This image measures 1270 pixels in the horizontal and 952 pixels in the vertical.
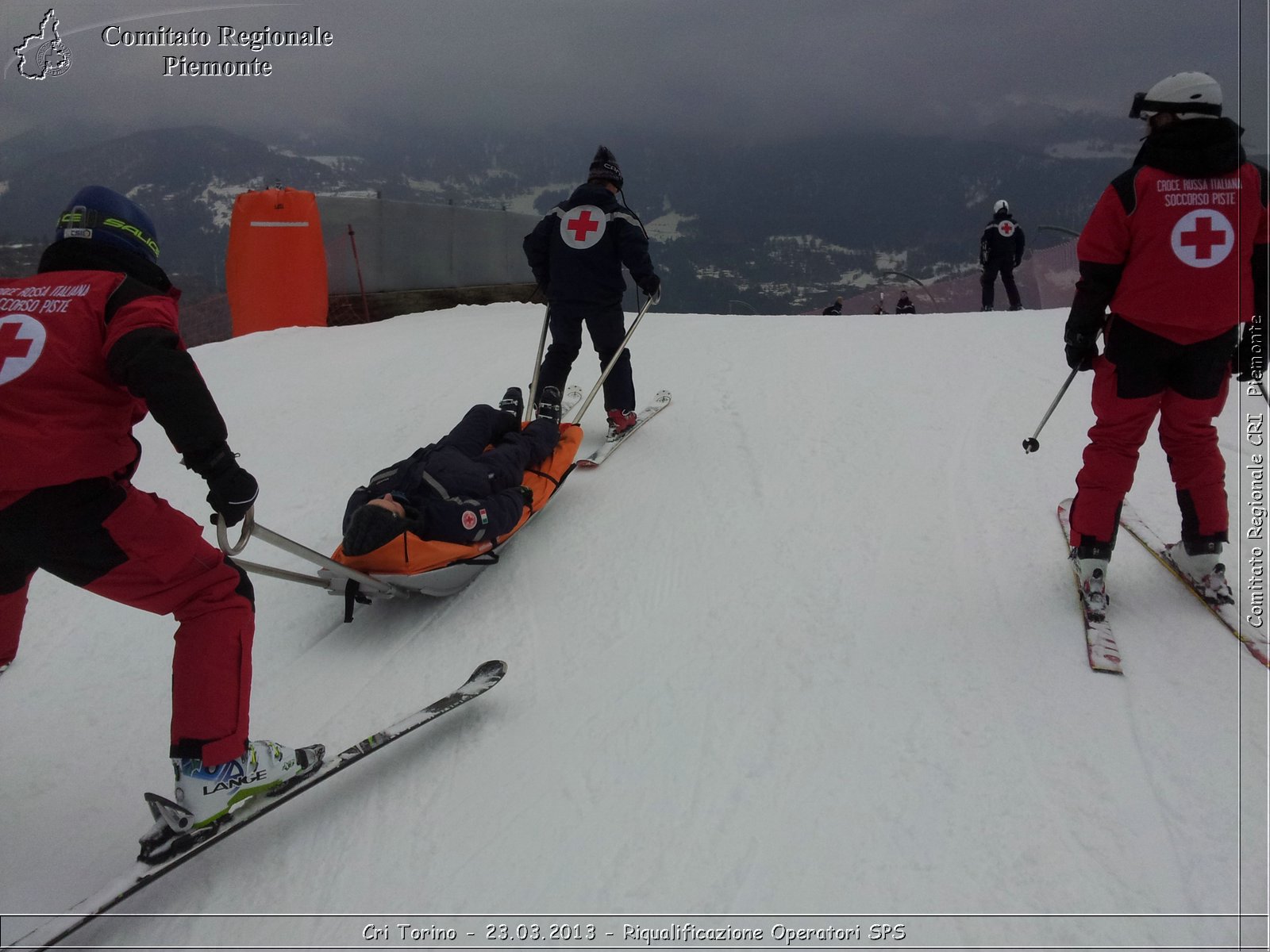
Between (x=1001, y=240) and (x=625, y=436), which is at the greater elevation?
(x=1001, y=240)

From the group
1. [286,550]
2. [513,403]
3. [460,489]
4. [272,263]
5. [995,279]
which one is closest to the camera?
[286,550]

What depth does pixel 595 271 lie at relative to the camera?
507 cm

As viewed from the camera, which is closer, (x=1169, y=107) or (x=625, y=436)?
(x=1169, y=107)

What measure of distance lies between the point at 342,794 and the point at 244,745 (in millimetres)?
401

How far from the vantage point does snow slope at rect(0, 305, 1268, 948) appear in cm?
191

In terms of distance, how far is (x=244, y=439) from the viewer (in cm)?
571

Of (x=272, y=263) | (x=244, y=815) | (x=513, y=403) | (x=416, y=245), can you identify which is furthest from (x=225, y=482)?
(x=416, y=245)

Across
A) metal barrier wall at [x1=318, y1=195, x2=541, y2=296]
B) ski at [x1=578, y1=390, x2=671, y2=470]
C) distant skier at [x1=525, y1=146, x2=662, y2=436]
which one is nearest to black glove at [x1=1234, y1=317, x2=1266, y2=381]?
distant skier at [x1=525, y1=146, x2=662, y2=436]

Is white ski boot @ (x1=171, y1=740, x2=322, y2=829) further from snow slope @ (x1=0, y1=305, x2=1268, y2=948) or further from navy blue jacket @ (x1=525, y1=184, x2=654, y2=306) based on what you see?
navy blue jacket @ (x1=525, y1=184, x2=654, y2=306)

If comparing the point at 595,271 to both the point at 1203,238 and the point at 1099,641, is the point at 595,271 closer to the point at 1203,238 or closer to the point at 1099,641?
the point at 1203,238

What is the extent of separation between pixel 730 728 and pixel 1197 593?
193 centimetres

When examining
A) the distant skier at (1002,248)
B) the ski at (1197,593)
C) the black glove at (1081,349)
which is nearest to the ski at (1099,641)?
the ski at (1197,593)

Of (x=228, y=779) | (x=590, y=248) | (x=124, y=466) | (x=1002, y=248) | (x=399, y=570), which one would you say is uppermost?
(x=590, y=248)

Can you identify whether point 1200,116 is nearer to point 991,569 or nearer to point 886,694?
point 991,569
